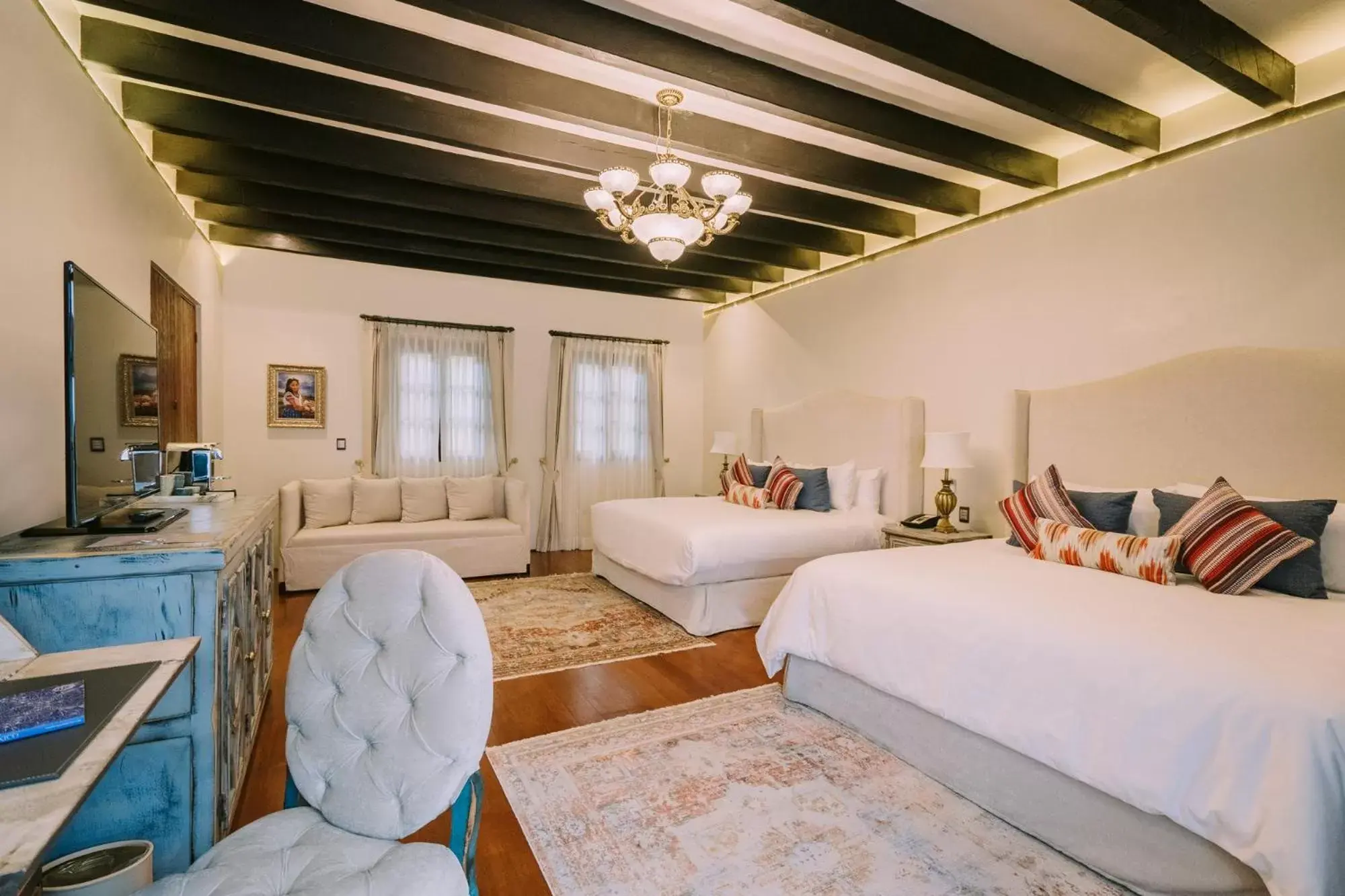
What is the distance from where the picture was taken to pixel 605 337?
671 cm

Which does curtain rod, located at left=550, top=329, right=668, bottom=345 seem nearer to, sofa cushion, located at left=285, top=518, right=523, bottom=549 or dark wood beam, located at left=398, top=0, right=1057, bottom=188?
sofa cushion, located at left=285, top=518, right=523, bottom=549

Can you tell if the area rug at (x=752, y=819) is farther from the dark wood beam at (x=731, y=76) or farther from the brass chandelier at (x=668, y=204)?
the dark wood beam at (x=731, y=76)

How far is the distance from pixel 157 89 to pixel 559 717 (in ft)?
11.5

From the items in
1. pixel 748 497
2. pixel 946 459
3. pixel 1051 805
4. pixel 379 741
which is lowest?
pixel 1051 805

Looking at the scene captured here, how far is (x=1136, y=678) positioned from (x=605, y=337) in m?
5.64

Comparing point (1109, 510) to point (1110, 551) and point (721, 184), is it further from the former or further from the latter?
point (721, 184)

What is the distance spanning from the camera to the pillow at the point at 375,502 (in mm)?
5246

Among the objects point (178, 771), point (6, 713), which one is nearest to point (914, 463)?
point (178, 771)

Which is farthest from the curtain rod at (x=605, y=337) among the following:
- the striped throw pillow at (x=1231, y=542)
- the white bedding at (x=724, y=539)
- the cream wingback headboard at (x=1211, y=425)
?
the striped throw pillow at (x=1231, y=542)

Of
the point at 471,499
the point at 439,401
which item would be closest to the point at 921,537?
the point at 471,499

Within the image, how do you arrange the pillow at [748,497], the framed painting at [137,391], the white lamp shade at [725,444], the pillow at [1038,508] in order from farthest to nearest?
the white lamp shade at [725,444], the pillow at [748,497], the pillow at [1038,508], the framed painting at [137,391]

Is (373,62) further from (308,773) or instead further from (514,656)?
(514,656)

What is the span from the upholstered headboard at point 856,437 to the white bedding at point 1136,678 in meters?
1.88

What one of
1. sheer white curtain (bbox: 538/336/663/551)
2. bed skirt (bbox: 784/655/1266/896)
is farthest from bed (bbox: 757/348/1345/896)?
sheer white curtain (bbox: 538/336/663/551)
